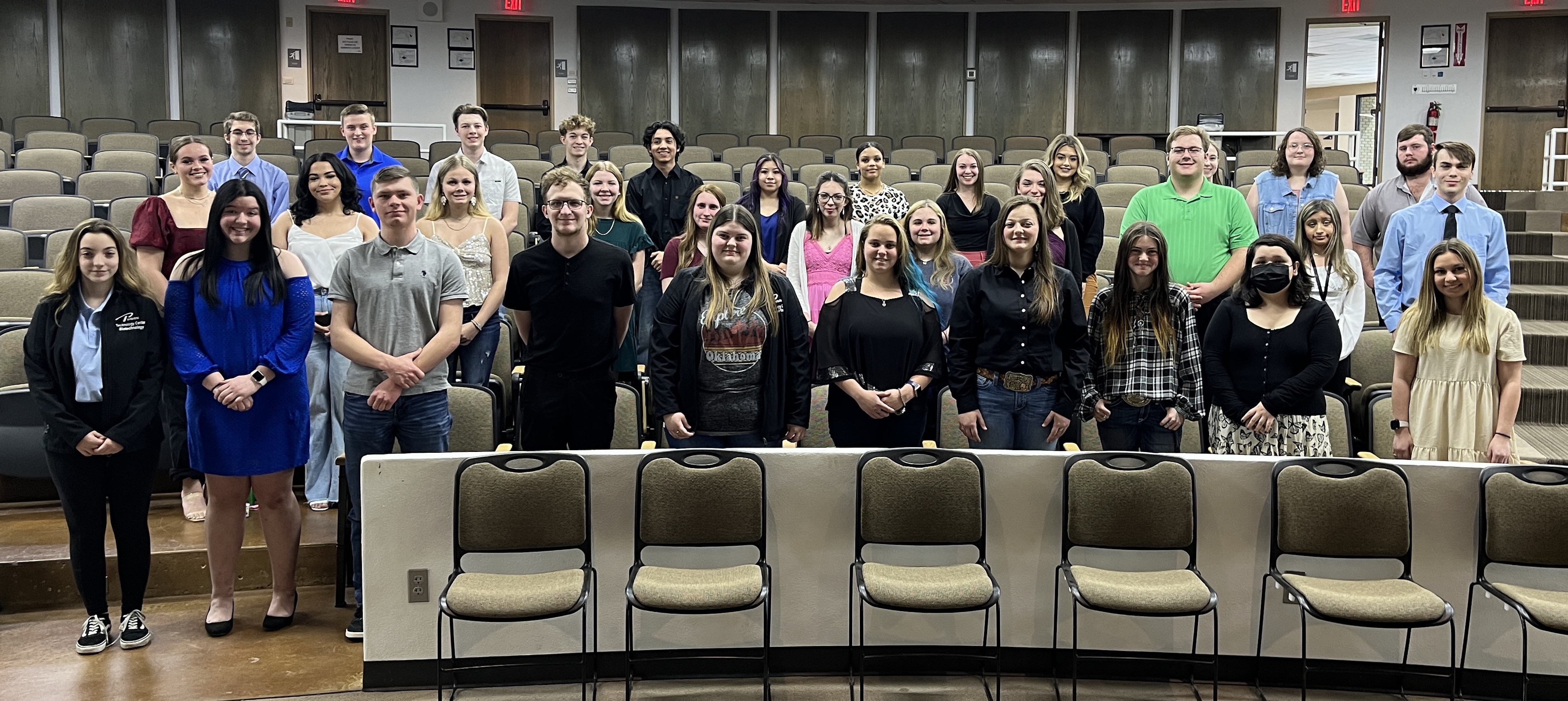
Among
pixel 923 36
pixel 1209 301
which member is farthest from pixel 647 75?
pixel 1209 301

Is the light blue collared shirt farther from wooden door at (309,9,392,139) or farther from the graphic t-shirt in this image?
wooden door at (309,9,392,139)

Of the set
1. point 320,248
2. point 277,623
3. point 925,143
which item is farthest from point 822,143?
point 277,623

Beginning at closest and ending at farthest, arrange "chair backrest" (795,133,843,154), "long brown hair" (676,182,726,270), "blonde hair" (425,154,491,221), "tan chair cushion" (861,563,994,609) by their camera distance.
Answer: "tan chair cushion" (861,563,994,609) → "blonde hair" (425,154,491,221) → "long brown hair" (676,182,726,270) → "chair backrest" (795,133,843,154)

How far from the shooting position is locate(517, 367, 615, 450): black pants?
12.0 ft

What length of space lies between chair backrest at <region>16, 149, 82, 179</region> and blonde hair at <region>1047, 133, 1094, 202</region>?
714 cm

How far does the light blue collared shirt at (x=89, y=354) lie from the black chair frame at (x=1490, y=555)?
418 centimetres

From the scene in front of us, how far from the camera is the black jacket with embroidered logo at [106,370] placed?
3.35 m

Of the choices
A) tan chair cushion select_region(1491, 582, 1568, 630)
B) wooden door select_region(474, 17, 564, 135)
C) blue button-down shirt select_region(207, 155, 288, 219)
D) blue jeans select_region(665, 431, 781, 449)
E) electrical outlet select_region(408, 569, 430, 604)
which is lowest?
electrical outlet select_region(408, 569, 430, 604)

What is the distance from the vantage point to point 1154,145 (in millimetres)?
11500

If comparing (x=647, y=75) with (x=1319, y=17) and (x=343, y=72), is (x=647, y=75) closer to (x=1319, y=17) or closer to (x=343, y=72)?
(x=343, y=72)

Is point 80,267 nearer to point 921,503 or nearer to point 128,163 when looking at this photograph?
point 921,503

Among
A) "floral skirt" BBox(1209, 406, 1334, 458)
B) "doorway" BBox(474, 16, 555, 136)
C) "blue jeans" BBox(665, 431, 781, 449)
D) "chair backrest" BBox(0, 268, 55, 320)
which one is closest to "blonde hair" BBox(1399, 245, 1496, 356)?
"floral skirt" BBox(1209, 406, 1334, 458)

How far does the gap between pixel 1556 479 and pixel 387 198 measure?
3622mm

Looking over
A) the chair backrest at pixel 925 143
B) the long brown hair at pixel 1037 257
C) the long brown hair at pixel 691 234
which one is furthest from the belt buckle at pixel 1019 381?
the chair backrest at pixel 925 143
